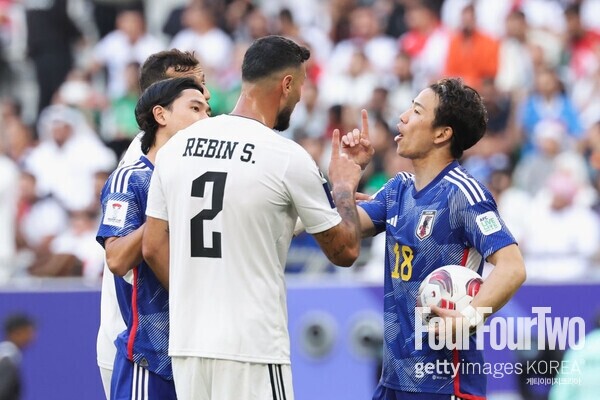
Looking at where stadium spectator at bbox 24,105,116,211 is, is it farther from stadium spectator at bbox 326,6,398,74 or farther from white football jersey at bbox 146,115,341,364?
white football jersey at bbox 146,115,341,364

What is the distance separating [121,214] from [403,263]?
1.51m

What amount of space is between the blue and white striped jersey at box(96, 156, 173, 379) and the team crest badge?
1367 millimetres

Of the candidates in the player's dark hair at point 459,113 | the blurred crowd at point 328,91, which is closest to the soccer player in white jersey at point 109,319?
the player's dark hair at point 459,113

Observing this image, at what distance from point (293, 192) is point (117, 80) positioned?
1134 cm

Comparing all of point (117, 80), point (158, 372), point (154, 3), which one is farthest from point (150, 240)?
point (154, 3)

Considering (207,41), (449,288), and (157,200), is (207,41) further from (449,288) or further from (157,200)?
(449,288)

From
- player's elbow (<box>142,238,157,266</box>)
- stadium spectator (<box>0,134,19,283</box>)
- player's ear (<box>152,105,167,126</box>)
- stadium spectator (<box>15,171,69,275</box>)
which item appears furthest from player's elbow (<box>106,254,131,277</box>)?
stadium spectator (<box>15,171,69,275</box>)

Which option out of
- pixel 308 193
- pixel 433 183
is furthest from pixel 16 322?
pixel 308 193

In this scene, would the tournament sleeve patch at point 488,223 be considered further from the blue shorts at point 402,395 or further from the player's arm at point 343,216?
the blue shorts at point 402,395

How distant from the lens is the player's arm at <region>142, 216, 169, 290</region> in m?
A: 6.50

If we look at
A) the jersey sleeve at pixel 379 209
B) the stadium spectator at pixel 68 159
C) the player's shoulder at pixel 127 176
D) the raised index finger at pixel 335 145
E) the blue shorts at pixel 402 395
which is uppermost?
the stadium spectator at pixel 68 159

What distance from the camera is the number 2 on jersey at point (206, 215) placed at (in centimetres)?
627

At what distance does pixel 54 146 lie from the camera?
642 inches

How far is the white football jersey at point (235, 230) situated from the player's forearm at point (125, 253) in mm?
299
